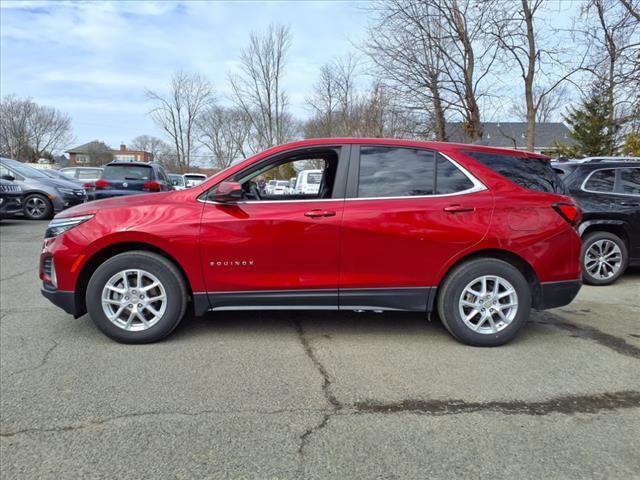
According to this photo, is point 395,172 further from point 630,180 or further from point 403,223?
point 630,180

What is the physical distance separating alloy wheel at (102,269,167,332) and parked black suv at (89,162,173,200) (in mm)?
9006

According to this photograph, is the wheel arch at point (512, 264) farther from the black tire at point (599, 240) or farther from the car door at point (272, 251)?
the black tire at point (599, 240)

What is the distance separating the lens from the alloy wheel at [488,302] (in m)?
3.78

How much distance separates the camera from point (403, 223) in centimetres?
370

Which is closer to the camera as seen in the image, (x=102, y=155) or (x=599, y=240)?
(x=599, y=240)

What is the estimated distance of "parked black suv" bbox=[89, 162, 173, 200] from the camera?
12.0 m

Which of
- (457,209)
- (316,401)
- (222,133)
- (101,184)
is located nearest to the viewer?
(316,401)

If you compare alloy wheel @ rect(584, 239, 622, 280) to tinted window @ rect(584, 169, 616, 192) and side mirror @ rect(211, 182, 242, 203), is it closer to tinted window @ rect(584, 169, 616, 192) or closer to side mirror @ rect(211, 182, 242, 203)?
tinted window @ rect(584, 169, 616, 192)

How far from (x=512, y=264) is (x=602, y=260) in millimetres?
3322

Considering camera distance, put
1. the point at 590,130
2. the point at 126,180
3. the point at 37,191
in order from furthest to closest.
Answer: the point at 590,130 → the point at 37,191 → the point at 126,180

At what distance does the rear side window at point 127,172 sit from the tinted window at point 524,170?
1058 cm

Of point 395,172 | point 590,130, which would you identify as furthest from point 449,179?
point 590,130

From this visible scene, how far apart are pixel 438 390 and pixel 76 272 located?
307cm

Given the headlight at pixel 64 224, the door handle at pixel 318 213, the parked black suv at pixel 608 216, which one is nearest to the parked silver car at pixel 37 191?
the headlight at pixel 64 224
